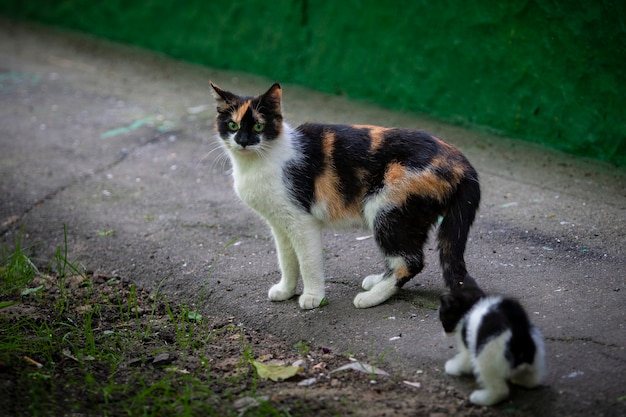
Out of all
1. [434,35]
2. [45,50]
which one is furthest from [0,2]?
[434,35]

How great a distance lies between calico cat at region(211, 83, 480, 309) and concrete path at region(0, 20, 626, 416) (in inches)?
10.6

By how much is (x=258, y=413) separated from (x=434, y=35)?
4.79 m

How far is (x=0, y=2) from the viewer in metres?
10.6

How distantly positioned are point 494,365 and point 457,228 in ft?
3.43

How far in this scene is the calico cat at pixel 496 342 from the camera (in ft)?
10.1

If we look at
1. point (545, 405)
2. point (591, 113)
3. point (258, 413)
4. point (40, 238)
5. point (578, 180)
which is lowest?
point (40, 238)

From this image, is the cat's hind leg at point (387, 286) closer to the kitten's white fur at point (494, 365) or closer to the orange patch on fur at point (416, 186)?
the orange patch on fur at point (416, 186)

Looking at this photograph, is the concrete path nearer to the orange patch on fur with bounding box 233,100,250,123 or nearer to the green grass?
the green grass

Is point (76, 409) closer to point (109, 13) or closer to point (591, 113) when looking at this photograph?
point (591, 113)

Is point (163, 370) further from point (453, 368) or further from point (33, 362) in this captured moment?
point (453, 368)

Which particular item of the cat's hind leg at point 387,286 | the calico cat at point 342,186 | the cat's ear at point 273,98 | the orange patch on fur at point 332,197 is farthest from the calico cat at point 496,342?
the cat's ear at point 273,98

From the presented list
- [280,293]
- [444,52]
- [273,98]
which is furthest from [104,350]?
[444,52]

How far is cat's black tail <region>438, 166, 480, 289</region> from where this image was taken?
394 cm

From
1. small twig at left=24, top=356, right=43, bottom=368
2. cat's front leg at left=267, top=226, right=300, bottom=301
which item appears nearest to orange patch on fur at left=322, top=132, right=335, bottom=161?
cat's front leg at left=267, top=226, right=300, bottom=301
